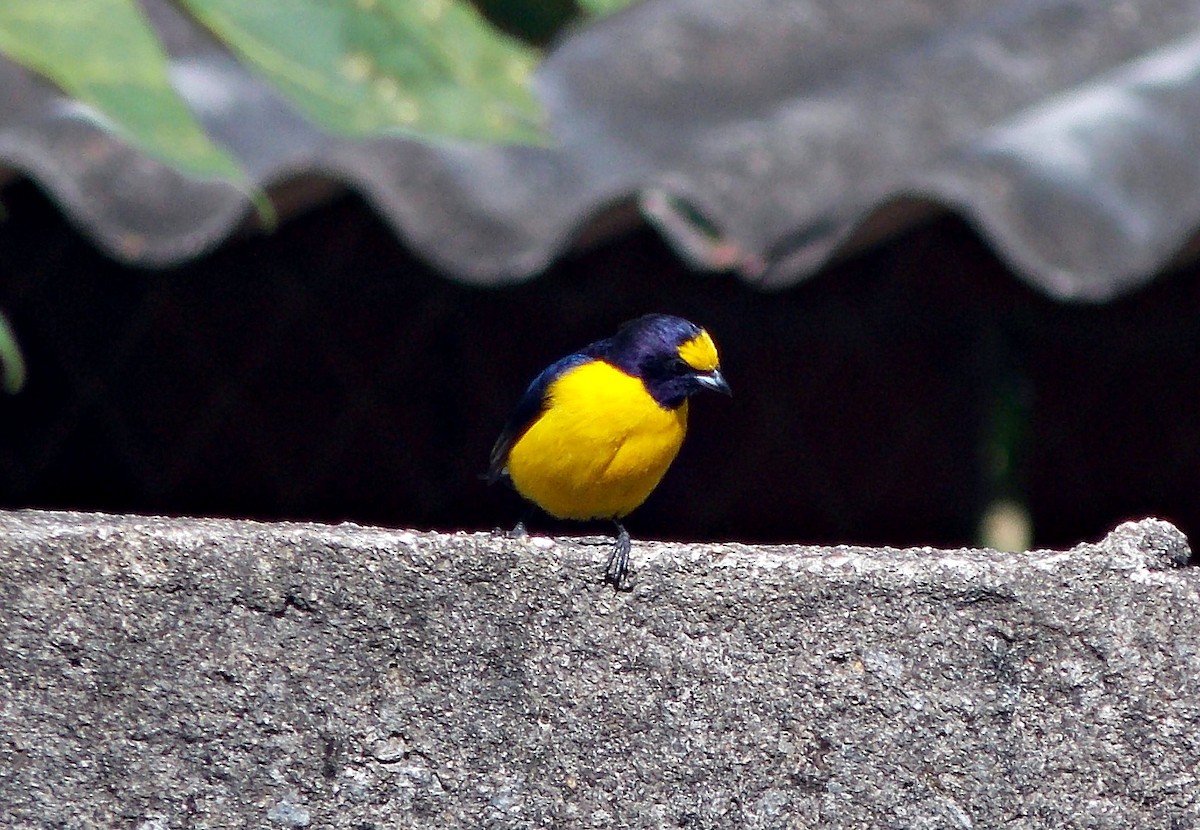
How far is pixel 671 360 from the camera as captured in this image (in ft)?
12.1

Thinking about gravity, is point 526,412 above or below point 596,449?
above

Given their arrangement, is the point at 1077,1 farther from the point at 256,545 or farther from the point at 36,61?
the point at 36,61

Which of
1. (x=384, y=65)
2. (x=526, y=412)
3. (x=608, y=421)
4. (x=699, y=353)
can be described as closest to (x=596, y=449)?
(x=608, y=421)

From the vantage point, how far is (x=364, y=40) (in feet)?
3.71

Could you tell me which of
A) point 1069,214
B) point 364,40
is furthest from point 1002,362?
point 364,40

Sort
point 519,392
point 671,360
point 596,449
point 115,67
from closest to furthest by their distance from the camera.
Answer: point 115,67
point 596,449
point 671,360
point 519,392

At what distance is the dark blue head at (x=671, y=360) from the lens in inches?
145

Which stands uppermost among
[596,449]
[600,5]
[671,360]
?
[671,360]

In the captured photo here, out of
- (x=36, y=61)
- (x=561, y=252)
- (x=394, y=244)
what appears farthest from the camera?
(x=394, y=244)

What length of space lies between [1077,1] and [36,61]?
380 cm

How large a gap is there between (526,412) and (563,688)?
6.58 ft

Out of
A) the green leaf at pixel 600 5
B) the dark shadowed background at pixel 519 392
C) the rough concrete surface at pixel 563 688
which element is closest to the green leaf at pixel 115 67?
the green leaf at pixel 600 5

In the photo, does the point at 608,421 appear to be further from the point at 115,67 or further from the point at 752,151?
the point at 115,67

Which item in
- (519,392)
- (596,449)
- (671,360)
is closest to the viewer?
(596,449)
